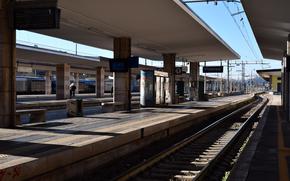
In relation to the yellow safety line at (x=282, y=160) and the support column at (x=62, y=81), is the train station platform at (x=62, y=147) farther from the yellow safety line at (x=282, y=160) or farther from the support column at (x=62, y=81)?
the support column at (x=62, y=81)

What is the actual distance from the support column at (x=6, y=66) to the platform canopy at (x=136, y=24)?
380 cm

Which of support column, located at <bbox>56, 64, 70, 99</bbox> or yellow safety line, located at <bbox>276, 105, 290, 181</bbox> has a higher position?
support column, located at <bbox>56, 64, 70, 99</bbox>

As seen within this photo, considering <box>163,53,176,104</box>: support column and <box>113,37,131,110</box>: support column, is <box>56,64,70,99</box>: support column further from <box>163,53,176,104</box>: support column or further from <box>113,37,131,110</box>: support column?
<box>113,37,131,110</box>: support column

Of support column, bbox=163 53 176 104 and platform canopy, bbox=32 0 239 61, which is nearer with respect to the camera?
platform canopy, bbox=32 0 239 61

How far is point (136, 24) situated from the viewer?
21281 mm

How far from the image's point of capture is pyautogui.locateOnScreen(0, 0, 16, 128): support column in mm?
12578

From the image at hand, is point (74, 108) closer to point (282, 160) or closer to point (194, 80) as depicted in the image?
point (282, 160)

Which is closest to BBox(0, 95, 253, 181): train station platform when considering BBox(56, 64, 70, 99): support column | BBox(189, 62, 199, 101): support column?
BBox(189, 62, 199, 101): support column

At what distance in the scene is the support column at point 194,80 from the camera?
147 ft

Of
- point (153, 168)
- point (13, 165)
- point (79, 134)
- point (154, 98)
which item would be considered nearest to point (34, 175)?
point (13, 165)

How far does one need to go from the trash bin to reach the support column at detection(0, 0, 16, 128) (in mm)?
6647

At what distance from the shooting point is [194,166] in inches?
433

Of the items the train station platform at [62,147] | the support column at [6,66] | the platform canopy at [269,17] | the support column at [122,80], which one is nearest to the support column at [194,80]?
the platform canopy at [269,17]

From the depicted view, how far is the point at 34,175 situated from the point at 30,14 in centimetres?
568
